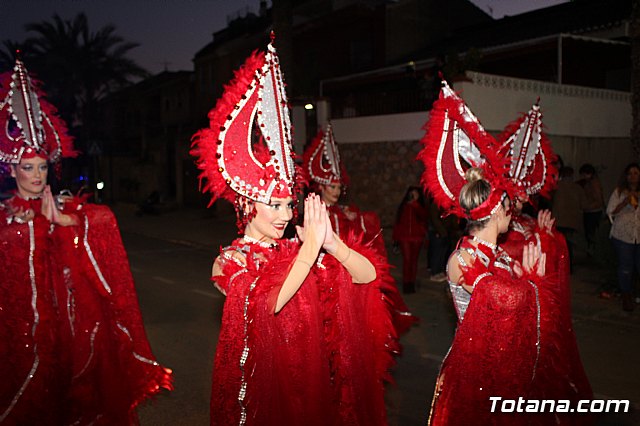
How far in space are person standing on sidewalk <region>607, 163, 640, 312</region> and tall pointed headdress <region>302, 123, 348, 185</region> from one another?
11.9 feet

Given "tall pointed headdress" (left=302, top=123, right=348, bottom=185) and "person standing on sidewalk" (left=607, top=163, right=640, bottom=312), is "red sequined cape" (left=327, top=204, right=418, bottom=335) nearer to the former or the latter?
"tall pointed headdress" (left=302, top=123, right=348, bottom=185)

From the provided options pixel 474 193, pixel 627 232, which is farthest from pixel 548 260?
pixel 627 232

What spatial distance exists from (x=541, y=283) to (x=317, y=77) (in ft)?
82.4

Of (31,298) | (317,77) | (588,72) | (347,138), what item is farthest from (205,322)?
(317,77)

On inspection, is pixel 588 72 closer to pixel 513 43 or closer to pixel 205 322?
pixel 513 43

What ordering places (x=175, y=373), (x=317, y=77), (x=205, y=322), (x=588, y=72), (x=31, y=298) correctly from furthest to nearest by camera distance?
(x=317, y=77) < (x=588, y=72) < (x=205, y=322) < (x=175, y=373) < (x=31, y=298)

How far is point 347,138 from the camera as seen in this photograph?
59.7ft

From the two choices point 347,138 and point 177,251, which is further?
point 347,138

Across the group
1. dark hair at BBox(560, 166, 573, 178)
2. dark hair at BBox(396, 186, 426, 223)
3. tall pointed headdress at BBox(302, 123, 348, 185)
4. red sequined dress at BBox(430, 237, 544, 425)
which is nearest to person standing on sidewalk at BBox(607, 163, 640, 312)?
dark hair at BBox(396, 186, 426, 223)

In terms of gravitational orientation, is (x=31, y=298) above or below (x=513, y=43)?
below

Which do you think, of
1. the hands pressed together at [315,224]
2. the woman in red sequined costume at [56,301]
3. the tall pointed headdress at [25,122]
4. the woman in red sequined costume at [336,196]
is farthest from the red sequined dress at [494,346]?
the woman in red sequined costume at [336,196]

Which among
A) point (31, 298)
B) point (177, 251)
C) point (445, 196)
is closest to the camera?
point (445, 196)

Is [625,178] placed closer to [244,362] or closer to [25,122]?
[244,362]

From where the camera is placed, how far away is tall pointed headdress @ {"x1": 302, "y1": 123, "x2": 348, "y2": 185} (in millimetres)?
7145
